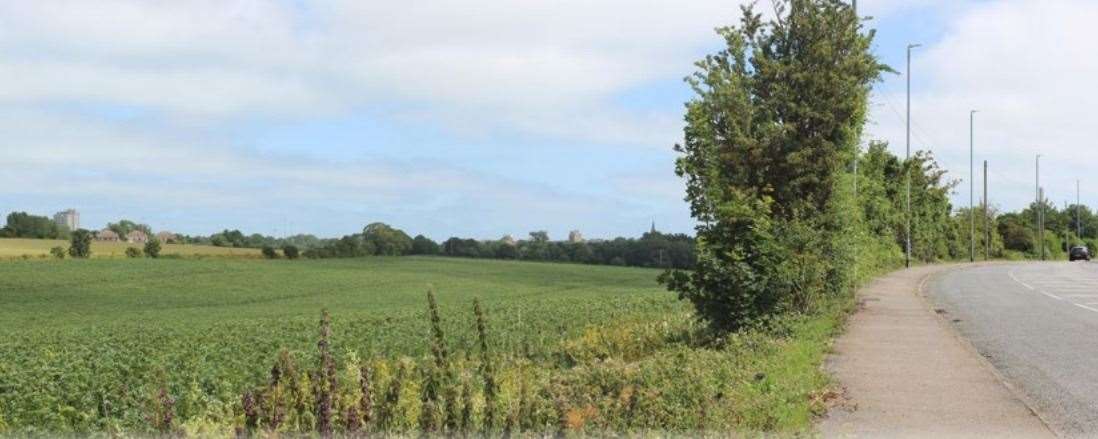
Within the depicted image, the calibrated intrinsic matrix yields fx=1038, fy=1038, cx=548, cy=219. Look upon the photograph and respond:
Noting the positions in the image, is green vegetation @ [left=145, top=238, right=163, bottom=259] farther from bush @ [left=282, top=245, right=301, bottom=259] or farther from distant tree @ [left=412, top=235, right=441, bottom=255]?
distant tree @ [left=412, top=235, right=441, bottom=255]

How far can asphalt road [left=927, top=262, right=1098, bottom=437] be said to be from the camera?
31.7ft

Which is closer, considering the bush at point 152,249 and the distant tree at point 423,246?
the bush at point 152,249

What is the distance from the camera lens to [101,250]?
61000mm

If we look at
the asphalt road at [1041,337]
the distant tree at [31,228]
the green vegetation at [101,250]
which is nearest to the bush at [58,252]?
the green vegetation at [101,250]

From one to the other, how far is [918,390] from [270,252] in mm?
61746

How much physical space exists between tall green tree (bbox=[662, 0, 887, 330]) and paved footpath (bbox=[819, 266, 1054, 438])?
4.88 feet

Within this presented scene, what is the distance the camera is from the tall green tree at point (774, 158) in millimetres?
15508

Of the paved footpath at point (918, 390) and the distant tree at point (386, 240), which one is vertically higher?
the distant tree at point (386, 240)

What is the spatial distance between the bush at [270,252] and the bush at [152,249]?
700 centimetres

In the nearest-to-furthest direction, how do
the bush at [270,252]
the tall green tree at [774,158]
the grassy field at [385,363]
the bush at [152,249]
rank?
the grassy field at [385,363] < the tall green tree at [774,158] < the bush at [152,249] < the bush at [270,252]

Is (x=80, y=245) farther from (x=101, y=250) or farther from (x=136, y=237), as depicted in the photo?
(x=136, y=237)

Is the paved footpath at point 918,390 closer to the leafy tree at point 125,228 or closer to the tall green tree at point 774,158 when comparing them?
the tall green tree at point 774,158

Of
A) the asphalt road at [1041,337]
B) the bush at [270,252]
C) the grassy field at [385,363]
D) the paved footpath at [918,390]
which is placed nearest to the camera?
the grassy field at [385,363]

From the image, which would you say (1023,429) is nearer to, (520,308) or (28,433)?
(28,433)
